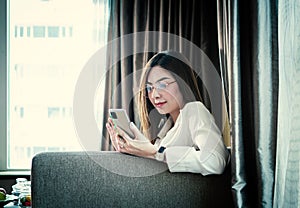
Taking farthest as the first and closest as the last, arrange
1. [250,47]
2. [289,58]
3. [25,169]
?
[25,169] < [250,47] < [289,58]

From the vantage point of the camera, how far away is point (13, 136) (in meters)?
2.98

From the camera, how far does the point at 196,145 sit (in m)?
1.65

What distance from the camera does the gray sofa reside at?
1.48 meters

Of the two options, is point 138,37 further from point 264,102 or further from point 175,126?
point 264,102

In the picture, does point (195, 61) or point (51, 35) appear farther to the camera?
point (51, 35)

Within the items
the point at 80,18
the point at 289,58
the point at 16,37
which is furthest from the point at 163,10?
the point at 289,58

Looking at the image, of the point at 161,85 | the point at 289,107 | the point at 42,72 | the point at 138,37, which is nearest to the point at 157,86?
the point at 161,85

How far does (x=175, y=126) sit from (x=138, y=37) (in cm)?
116

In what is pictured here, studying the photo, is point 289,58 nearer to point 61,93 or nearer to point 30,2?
point 61,93

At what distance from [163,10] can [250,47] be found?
131cm

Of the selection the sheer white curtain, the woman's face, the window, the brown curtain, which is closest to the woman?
the woman's face

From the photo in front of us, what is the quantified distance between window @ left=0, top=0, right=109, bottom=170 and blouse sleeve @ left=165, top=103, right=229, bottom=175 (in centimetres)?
153

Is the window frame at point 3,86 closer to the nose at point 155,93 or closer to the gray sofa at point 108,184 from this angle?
the nose at point 155,93

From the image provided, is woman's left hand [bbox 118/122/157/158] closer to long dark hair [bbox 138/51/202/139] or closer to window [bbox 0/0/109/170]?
long dark hair [bbox 138/51/202/139]
